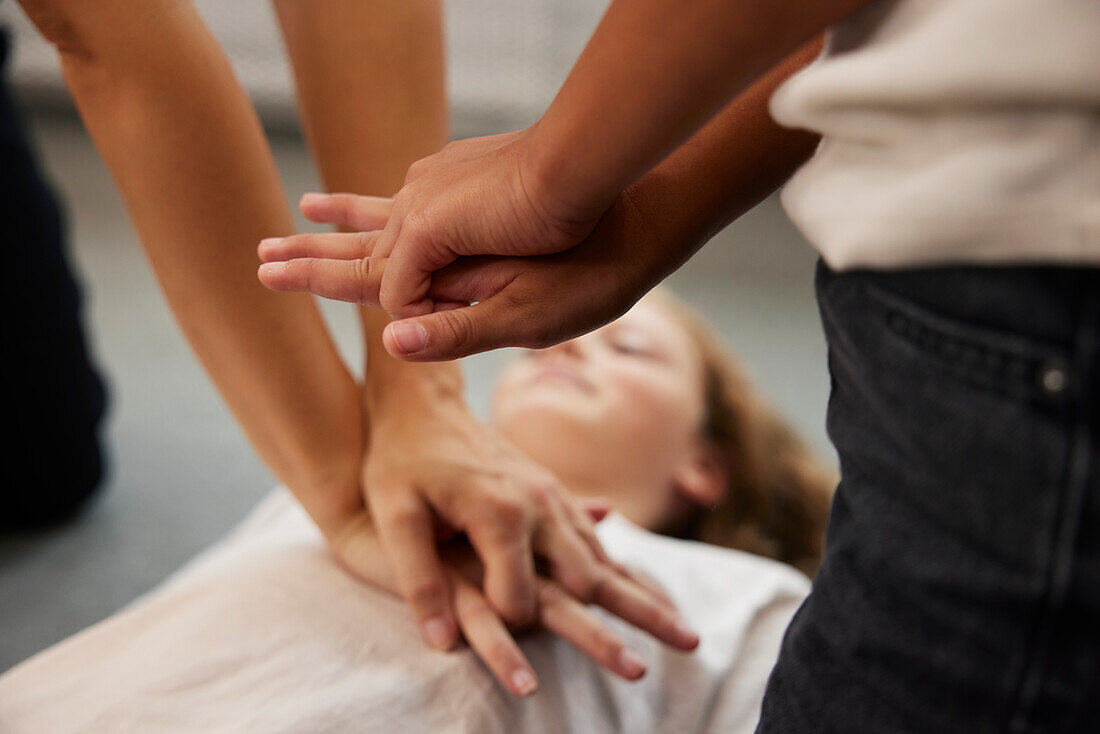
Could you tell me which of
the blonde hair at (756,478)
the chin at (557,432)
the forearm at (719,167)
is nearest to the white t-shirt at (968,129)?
the forearm at (719,167)

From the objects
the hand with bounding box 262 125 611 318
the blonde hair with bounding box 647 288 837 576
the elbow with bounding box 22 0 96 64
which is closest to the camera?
the hand with bounding box 262 125 611 318

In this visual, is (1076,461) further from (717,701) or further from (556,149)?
(717,701)

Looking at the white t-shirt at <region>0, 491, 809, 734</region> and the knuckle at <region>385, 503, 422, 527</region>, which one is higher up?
the knuckle at <region>385, 503, 422, 527</region>

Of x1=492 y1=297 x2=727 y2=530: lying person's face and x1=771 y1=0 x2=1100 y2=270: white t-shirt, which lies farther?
x1=492 y1=297 x2=727 y2=530: lying person's face

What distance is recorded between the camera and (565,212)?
44cm

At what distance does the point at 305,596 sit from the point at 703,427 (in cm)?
73

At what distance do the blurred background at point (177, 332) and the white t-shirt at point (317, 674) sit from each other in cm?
54

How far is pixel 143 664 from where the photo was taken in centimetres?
65

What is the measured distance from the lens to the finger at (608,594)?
0.74m

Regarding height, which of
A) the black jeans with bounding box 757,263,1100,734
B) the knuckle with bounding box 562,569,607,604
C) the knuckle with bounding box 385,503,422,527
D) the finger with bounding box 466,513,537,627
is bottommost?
the knuckle with bounding box 562,569,607,604

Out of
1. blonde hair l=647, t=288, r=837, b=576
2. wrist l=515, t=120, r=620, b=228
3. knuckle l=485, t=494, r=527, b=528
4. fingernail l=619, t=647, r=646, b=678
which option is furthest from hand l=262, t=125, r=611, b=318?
blonde hair l=647, t=288, r=837, b=576

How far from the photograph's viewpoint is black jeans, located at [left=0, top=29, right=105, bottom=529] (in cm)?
117

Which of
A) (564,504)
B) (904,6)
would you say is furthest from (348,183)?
(904,6)

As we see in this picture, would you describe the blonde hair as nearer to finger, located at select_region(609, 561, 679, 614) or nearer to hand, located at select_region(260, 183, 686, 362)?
finger, located at select_region(609, 561, 679, 614)
